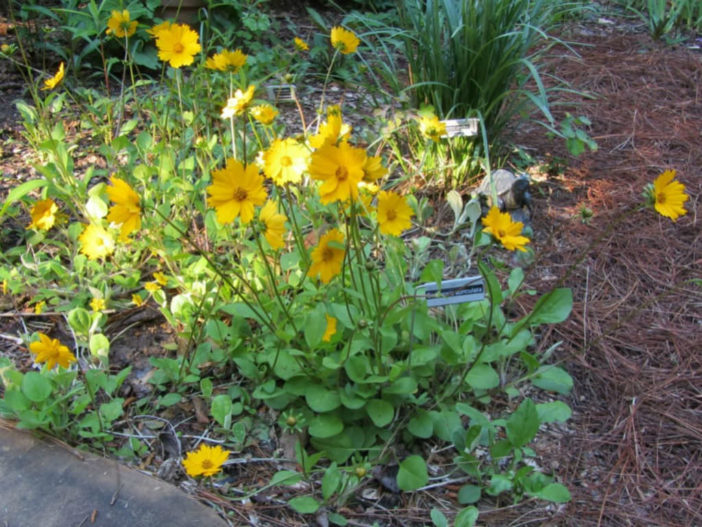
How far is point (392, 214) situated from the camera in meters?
1.28

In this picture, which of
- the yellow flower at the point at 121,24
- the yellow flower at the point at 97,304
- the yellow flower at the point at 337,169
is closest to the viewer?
the yellow flower at the point at 337,169

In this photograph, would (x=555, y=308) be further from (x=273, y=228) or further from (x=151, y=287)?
(x=151, y=287)

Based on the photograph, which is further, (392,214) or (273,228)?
(273,228)

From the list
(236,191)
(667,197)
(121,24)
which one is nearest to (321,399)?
(236,191)

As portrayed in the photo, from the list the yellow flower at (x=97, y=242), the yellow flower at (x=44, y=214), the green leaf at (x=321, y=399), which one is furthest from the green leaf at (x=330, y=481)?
the yellow flower at (x=44, y=214)

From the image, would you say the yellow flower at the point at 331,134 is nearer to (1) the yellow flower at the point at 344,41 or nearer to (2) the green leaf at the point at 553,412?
(1) the yellow flower at the point at 344,41

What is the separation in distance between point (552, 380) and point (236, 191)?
90cm

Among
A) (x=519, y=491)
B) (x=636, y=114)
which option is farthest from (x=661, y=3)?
(x=519, y=491)

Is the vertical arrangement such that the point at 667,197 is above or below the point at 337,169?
below

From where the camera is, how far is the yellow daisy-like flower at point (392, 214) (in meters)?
1.26

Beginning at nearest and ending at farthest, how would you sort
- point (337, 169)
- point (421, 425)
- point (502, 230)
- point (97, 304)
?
point (337, 169) → point (502, 230) → point (421, 425) → point (97, 304)

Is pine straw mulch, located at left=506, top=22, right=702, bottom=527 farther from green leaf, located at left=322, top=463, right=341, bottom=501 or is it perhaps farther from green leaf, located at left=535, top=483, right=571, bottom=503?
green leaf, located at left=322, top=463, right=341, bottom=501

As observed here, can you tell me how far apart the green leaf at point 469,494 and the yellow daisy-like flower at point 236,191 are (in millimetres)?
755

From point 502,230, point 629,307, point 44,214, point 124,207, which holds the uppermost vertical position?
point 124,207
